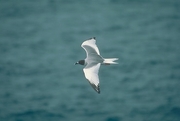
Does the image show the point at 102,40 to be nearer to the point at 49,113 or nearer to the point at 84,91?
the point at 84,91

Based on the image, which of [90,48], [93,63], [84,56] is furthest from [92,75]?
[84,56]

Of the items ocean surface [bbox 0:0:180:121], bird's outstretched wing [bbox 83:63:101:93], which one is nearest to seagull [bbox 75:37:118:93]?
bird's outstretched wing [bbox 83:63:101:93]

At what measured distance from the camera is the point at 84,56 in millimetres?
47094

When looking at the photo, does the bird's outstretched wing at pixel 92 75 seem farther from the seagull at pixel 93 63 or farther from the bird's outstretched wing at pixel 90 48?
the bird's outstretched wing at pixel 90 48

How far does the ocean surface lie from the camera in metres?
42.2

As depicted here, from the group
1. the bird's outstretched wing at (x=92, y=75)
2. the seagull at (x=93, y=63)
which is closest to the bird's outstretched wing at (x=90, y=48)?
the seagull at (x=93, y=63)

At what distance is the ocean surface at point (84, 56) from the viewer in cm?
4221

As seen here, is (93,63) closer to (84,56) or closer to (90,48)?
(90,48)

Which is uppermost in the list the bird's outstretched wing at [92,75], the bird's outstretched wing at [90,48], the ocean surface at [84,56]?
the ocean surface at [84,56]

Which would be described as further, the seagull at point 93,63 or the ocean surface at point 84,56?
the ocean surface at point 84,56

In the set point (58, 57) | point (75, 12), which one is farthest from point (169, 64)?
point (75, 12)

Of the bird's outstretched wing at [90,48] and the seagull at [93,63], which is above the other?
the bird's outstretched wing at [90,48]

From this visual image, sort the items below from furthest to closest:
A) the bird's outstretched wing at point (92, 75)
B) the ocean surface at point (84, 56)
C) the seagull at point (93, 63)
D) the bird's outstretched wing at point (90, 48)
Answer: the ocean surface at point (84, 56), the bird's outstretched wing at point (90, 48), the seagull at point (93, 63), the bird's outstretched wing at point (92, 75)

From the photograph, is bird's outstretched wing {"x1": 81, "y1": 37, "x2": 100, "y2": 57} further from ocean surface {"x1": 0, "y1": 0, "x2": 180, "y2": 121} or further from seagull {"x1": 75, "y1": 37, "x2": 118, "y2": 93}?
ocean surface {"x1": 0, "y1": 0, "x2": 180, "y2": 121}
